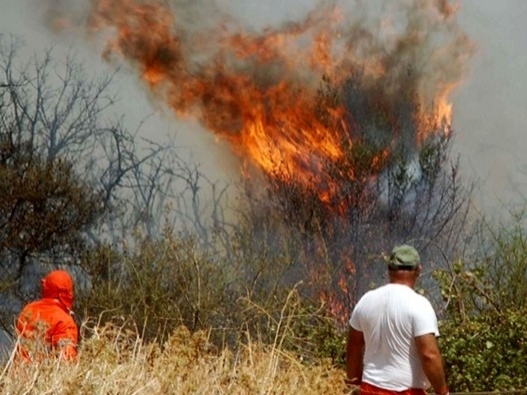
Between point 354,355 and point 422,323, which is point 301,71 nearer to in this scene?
point 354,355

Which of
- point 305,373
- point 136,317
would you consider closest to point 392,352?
point 305,373

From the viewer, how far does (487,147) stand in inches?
701

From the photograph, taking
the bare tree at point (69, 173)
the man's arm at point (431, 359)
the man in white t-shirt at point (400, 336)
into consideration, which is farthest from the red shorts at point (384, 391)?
the bare tree at point (69, 173)

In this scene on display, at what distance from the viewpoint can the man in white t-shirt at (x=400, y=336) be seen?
18.0ft

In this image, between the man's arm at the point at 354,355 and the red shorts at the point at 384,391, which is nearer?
the red shorts at the point at 384,391

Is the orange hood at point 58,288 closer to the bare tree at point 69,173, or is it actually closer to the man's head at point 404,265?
the man's head at point 404,265

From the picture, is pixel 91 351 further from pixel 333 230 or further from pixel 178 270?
pixel 333 230

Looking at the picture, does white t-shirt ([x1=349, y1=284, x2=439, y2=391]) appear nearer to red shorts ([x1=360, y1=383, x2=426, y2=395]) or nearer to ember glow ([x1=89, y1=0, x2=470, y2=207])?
red shorts ([x1=360, y1=383, x2=426, y2=395])

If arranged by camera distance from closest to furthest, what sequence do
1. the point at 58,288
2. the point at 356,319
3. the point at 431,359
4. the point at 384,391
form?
1. the point at 431,359
2. the point at 384,391
3. the point at 356,319
4. the point at 58,288

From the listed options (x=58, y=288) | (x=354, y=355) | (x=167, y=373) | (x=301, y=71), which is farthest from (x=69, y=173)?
(x=167, y=373)

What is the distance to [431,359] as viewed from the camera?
5461 mm

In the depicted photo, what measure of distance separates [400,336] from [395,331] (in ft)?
0.11

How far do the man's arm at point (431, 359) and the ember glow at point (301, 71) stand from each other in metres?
13.0

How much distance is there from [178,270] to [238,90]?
6852mm
